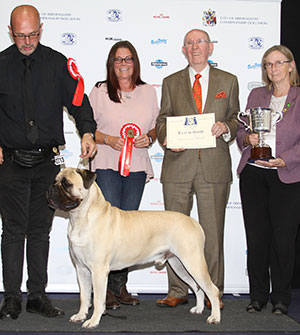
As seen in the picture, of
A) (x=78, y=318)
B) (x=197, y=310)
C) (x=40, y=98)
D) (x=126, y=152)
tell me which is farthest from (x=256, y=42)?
(x=78, y=318)

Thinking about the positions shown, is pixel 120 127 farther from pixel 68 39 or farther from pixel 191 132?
pixel 68 39

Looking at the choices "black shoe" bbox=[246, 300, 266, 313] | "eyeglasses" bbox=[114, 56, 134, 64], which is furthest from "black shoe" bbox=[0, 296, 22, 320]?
"eyeglasses" bbox=[114, 56, 134, 64]

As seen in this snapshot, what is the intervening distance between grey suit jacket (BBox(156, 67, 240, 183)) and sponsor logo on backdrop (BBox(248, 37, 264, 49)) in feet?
4.08

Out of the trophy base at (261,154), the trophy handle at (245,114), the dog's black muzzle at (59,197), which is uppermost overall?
the trophy handle at (245,114)

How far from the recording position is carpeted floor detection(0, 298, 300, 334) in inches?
154

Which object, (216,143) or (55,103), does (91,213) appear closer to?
(55,103)

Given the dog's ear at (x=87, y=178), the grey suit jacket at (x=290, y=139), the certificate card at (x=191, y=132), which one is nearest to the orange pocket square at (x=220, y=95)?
the certificate card at (x=191, y=132)

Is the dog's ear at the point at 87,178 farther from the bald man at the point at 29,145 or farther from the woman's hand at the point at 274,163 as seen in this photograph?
the woman's hand at the point at 274,163

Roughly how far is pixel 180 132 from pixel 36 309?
7.09 ft

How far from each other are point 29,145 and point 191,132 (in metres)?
1.55

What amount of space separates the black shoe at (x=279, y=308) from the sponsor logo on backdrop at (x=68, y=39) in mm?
3715

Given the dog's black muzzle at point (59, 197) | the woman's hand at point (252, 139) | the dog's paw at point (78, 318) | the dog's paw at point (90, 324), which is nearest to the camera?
the dog's black muzzle at point (59, 197)

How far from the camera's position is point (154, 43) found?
5691 mm

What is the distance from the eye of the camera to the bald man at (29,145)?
13.6 ft
